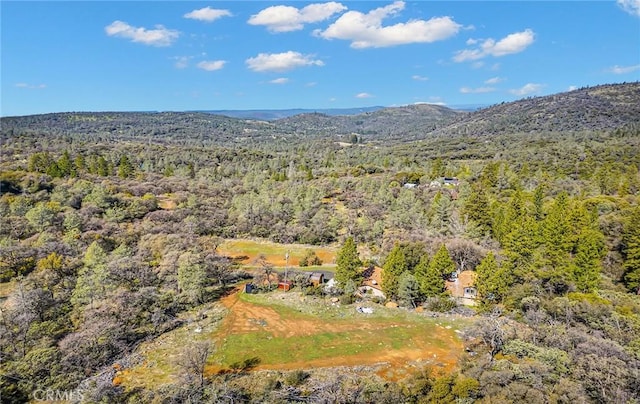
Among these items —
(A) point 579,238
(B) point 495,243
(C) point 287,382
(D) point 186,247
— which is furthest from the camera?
(B) point 495,243

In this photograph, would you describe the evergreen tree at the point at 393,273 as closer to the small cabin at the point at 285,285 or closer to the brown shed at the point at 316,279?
the brown shed at the point at 316,279

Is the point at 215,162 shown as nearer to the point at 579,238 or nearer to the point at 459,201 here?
the point at 459,201

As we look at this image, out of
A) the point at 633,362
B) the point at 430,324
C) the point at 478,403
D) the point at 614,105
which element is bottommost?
the point at 430,324

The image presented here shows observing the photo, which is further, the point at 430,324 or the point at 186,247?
the point at 186,247

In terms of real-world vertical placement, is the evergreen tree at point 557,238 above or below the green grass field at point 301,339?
above

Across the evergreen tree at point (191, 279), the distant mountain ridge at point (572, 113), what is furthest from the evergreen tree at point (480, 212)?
the distant mountain ridge at point (572, 113)

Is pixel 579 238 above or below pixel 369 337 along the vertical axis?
above

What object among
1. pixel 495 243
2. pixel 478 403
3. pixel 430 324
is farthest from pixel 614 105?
pixel 478 403

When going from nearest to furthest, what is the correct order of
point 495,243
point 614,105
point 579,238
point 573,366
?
point 573,366, point 579,238, point 495,243, point 614,105
